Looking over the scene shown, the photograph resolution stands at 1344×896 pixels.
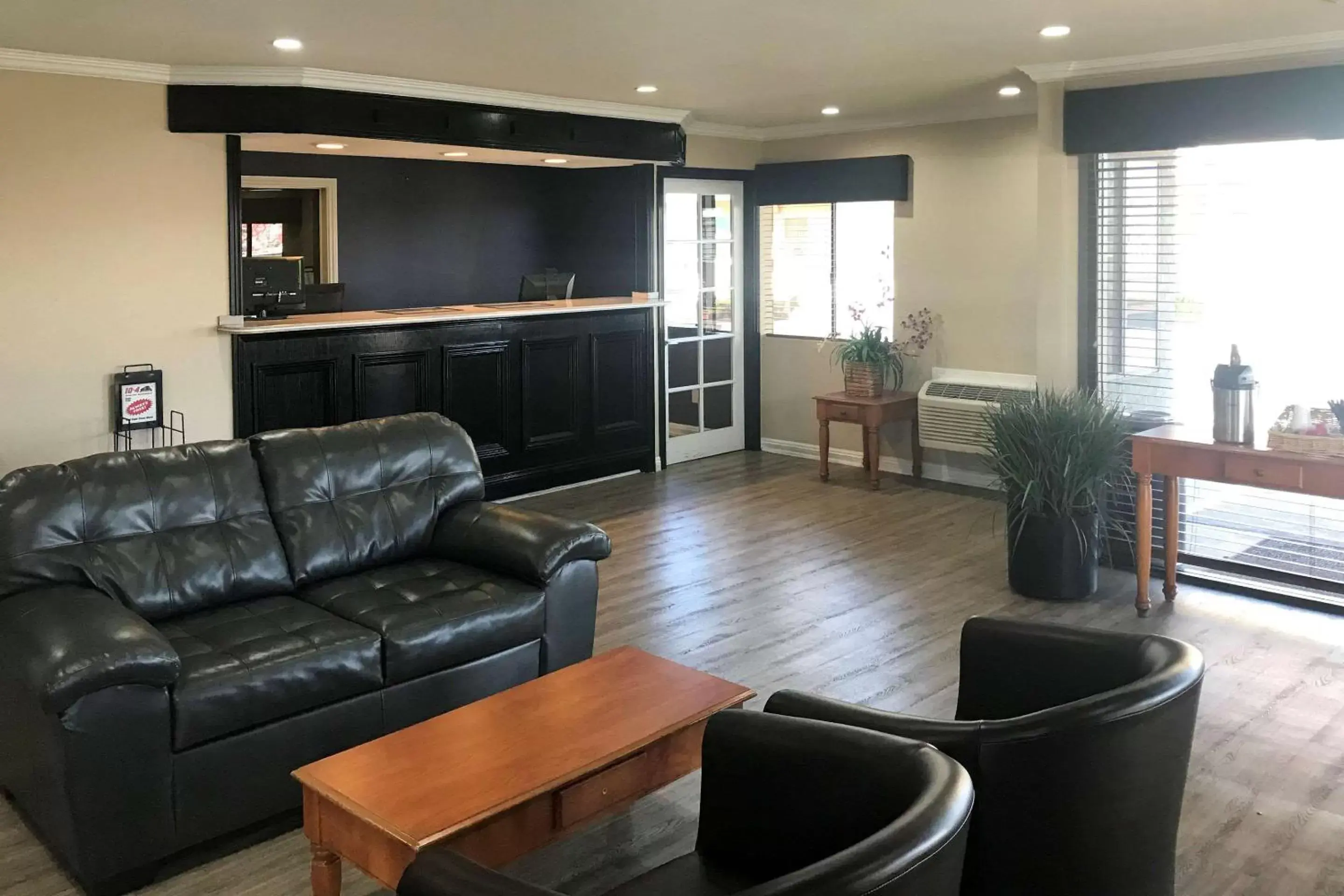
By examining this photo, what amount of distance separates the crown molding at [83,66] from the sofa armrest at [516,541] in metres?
2.85

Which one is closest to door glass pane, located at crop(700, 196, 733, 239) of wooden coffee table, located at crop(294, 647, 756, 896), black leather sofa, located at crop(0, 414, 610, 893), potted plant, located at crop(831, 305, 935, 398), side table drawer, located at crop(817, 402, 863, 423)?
potted plant, located at crop(831, 305, 935, 398)

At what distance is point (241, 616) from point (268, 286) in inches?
129

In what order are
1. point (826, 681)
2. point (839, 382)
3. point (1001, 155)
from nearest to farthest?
point (826, 681) → point (1001, 155) → point (839, 382)

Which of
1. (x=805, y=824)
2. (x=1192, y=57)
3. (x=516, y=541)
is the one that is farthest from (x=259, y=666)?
(x=1192, y=57)

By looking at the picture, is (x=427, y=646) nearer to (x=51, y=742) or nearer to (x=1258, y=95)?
(x=51, y=742)

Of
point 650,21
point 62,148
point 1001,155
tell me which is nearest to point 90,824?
point 650,21

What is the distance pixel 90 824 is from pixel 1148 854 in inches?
96.0

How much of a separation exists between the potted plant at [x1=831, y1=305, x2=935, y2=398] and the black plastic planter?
8.23 ft

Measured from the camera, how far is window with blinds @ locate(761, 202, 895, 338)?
7945 mm

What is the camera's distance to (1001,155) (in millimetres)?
7152

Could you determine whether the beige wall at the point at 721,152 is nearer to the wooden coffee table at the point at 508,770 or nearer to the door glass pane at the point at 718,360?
the door glass pane at the point at 718,360

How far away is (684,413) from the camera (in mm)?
8438

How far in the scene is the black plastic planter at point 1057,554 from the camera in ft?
16.8

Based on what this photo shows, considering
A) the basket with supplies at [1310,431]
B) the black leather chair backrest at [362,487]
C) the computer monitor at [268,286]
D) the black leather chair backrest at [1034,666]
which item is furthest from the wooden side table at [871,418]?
the black leather chair backrest at [1034,666]
